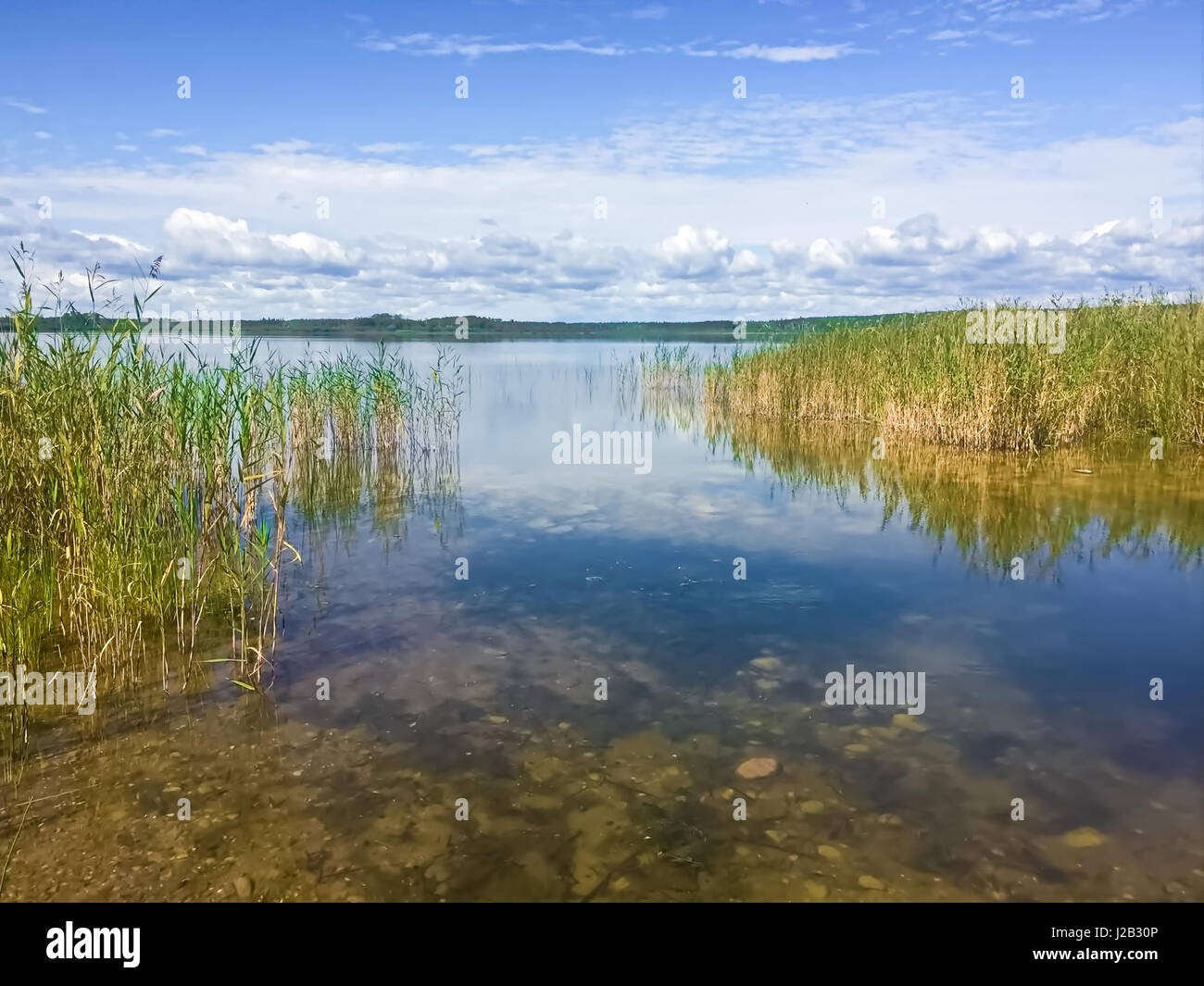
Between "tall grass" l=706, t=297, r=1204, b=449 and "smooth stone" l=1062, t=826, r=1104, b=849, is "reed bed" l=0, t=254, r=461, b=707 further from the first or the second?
"tall grass" l=706, t=297, r=1204, b=449

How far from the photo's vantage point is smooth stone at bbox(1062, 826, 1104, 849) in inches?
144

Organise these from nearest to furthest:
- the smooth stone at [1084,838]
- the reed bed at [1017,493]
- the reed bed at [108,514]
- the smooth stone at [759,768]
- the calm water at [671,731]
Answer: the calm water at [671,731]
the smooth stone at [1084,838]
the smooth stone at [759,768]
the reed bed at [108,514]
the reed bed at [1017,493]

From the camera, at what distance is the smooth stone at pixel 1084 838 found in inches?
144

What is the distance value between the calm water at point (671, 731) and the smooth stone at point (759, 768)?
0.07 meters

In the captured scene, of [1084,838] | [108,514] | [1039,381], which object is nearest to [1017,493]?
[1039,381]

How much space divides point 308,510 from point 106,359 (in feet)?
→ 14.3

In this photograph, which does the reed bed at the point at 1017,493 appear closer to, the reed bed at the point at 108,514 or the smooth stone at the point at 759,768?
the smooth stone at the point at 759,768

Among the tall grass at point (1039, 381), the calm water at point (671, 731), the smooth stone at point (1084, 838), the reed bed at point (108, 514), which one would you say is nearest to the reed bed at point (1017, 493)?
the calm water at point (671, 731)

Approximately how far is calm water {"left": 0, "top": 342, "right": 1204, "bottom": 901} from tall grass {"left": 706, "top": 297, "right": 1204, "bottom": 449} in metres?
4.41

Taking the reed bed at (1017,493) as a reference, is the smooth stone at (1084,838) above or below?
below

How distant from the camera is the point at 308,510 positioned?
10453mm

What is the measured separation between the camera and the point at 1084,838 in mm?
3713

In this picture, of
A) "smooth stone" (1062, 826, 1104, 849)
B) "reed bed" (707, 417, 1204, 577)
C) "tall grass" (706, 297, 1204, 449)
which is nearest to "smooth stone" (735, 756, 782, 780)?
"smooth stone" (1062, 826, 1104, 849)
